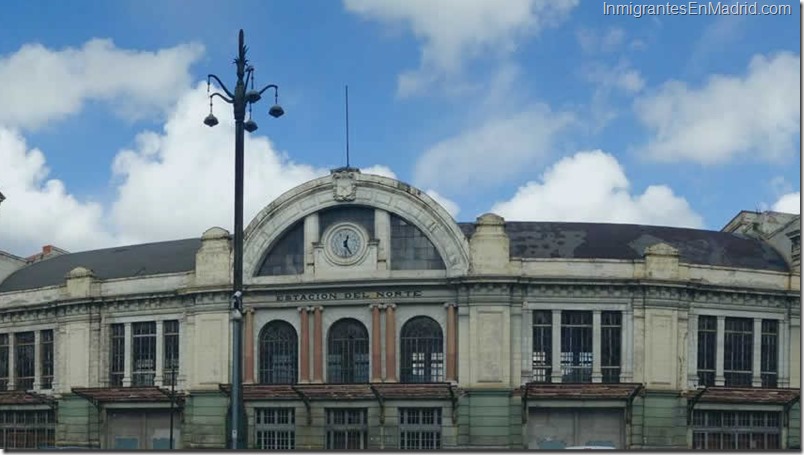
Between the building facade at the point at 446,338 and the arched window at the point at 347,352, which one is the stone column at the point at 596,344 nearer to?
the building facade at the point at 446,338

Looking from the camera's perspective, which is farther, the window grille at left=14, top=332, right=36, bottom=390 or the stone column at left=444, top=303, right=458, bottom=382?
the window grille at left=14, top=332, right=36, bottom=390

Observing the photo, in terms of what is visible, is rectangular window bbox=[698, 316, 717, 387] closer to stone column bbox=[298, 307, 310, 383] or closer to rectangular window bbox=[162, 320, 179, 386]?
stone column bbox=[298, 307, 310, 383]

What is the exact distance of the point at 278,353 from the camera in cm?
4834

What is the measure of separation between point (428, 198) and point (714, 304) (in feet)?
41.1

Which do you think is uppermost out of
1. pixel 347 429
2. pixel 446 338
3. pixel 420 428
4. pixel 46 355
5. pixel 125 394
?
pixel 446 338

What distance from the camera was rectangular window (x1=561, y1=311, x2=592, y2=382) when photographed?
A: 46219mm

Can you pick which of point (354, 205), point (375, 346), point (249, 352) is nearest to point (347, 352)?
point (375, 346)

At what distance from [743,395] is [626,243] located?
811 cm

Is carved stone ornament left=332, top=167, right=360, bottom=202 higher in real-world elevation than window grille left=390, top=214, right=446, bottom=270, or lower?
higher

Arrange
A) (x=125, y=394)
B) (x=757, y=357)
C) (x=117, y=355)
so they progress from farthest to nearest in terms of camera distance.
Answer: (x=117, y=355)
(x=125, y=394)
(x=757, y=357)

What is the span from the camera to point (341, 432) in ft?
154

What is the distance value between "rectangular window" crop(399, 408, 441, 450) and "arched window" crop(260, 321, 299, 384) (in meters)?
5.08

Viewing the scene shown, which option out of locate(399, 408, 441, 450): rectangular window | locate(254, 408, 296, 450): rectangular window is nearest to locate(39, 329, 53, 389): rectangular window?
locate(254, 408, 296, 450): rectangular window

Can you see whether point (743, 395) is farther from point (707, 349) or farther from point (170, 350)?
point (170, 350)
